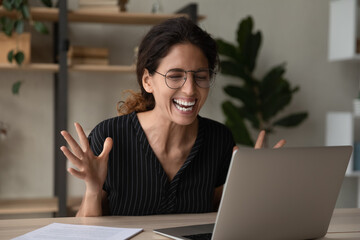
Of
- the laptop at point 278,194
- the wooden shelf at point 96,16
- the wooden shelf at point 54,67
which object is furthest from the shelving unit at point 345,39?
the laptop at point 278,194

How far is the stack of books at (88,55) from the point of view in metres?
3.18

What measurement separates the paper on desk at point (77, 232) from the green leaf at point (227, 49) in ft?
8.04

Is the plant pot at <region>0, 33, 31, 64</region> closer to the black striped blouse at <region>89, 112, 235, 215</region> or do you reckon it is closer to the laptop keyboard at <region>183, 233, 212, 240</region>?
the black striped blouse at <region>89, 112, 235, 215</region>

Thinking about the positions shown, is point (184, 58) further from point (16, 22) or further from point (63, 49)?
point (16, 22)

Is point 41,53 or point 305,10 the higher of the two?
point 305,10

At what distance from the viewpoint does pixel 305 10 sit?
404cm

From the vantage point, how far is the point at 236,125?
3.60 metres

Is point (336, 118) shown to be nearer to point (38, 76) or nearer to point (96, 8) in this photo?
point (96, 8)

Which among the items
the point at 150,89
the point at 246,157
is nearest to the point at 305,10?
the point at 150,89

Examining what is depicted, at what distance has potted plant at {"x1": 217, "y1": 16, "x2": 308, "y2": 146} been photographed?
142 inches

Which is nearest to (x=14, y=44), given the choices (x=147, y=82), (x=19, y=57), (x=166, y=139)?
(x=19, y=57)

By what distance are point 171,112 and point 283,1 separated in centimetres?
256

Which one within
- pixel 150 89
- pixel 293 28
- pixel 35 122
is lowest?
pixel 35 122

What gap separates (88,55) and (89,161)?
6.12ft
